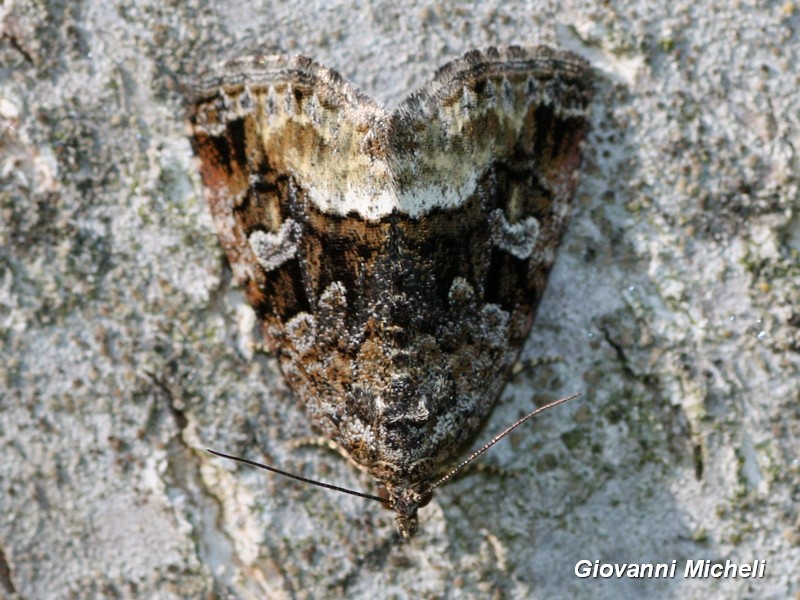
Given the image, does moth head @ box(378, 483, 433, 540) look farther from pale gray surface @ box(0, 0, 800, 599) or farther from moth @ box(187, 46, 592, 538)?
pale gray surface @ box(0, 0, 800, 599)

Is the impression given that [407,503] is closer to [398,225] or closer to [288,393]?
[288,393]

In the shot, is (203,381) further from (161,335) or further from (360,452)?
(360,452)

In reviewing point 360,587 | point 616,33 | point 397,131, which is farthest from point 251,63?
point 360,587

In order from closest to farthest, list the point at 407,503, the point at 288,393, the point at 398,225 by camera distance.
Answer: the point at 398,225, the point at 407,503, the point at 288,393

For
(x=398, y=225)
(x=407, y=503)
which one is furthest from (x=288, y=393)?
(x=398, y=225)

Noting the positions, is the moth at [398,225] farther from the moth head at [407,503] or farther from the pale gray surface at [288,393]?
the pale gray surface at [288,393]

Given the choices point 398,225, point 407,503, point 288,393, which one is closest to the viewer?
point 398,225
